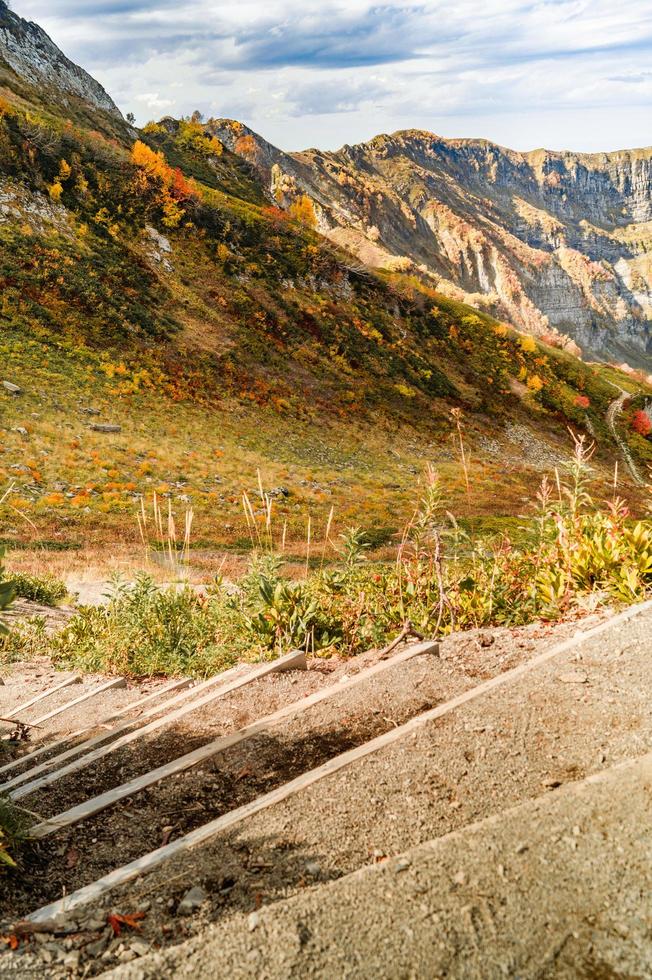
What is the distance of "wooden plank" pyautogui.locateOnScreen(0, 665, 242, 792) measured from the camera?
14.7 ft

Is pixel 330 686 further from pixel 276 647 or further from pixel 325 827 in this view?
pixel 325 827

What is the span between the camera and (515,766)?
12.6ft

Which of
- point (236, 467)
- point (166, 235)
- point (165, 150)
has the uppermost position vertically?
point (165, 150)

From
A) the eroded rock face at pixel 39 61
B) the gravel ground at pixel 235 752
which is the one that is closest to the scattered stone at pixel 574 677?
the gravel ground at pixel 235 752

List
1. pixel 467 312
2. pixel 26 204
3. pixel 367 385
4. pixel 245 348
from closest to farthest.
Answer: pixel 26 204, pixel 245 348, pixel 367 385, pixel 467 312

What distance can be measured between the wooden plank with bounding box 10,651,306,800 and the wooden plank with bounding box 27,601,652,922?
4.10ft

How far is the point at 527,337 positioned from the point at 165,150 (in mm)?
50671

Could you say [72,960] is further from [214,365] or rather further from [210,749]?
[214,365]

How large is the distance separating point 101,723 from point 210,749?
65.6 inches

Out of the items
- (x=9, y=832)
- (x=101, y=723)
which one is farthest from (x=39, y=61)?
(x=9, y=832)

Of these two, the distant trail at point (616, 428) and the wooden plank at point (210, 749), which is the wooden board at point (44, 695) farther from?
the distant trail at point (616, 428)

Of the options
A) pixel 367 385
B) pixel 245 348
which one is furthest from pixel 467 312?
pixel 245 348

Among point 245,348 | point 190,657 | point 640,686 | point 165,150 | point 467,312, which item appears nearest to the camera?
point 640,686

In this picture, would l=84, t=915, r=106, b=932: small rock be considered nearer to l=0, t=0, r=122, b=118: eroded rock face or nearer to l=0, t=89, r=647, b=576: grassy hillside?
l=0, t=89, r=647, b=576: grassy hillside
